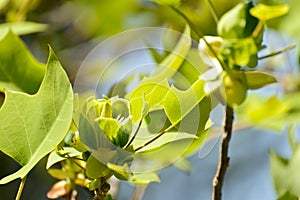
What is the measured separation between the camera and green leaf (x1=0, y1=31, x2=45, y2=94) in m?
0.56

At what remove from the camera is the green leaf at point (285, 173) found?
614 mm

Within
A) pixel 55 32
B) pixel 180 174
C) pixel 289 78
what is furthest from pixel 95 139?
pixel 180 174

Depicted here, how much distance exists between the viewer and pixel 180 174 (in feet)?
5.99

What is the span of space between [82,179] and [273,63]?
0.72 m

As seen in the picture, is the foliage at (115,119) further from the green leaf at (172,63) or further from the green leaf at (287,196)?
the green leaf at (287,196)

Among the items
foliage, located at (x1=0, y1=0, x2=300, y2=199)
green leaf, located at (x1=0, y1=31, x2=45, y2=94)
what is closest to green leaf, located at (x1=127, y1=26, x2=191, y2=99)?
foliage, located at (x1=0, y1=0, x2=300, y2=199)

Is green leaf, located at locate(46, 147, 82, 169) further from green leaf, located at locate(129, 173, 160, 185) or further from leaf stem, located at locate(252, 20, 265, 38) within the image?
leaf stem, located at locate(252, 20, 265, 38)

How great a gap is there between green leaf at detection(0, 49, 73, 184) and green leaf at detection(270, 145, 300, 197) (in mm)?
260

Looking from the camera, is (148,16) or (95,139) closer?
(95,139)

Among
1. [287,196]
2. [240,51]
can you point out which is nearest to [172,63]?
[240,51]

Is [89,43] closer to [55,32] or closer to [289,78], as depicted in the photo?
[55,32]

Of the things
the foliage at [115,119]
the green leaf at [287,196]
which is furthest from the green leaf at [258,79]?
the green leaf at [287,196]

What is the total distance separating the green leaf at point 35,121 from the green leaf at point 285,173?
26 cm

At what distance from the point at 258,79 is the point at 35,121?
19 centimetres
